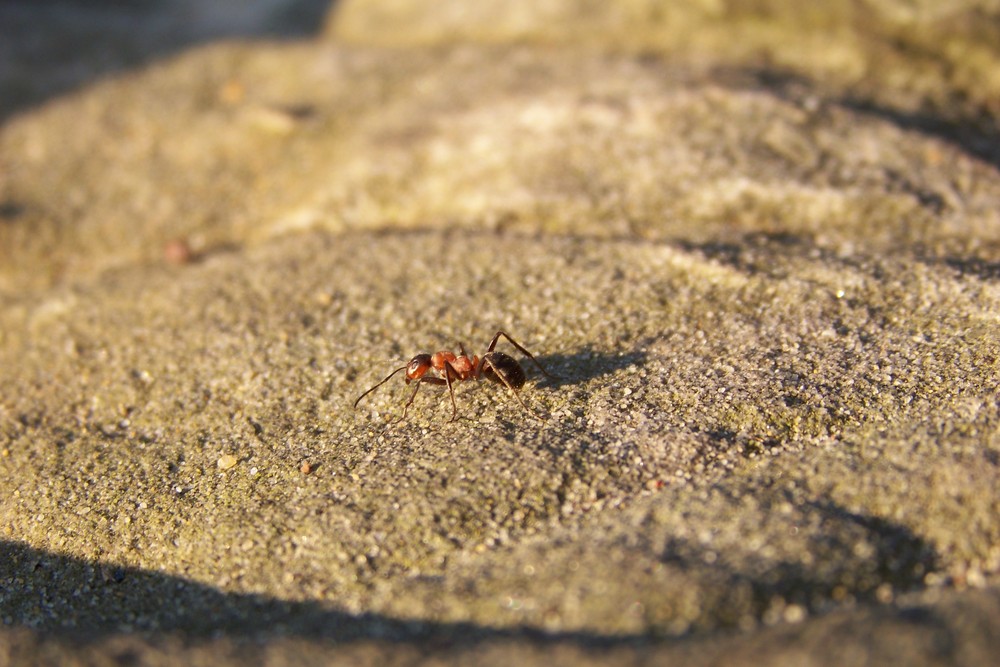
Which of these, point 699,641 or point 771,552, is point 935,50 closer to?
point 771,552

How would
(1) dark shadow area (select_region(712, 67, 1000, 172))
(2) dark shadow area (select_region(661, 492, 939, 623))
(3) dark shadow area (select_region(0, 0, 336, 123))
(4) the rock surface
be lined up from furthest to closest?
(3) dark shadow area (select_region(0, 0, 336, 123)), (1) dark shadow area (select_region(712, 67, 1000, 172)), (4) the rock surface, (2) dark shadow area (select_region(661, 492, 939, 623))

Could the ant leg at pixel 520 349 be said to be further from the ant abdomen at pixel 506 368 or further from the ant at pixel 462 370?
the ant abdomen at pixel 506 368

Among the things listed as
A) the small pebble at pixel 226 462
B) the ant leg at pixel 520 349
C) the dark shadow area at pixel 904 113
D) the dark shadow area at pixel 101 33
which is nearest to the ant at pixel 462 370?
the ant leg at pixel 520 349

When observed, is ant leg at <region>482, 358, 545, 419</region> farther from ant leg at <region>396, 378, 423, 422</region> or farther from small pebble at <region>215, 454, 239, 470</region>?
small pebble at <region>215, 454, 239, 470</region>

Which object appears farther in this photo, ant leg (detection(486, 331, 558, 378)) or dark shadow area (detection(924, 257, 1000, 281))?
dark shadow area (detection(924, 257, 1000, 281))

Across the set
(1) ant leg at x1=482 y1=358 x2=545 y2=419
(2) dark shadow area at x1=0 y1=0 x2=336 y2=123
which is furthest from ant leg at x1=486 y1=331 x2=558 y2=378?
(2) dark shadow area at x1=0 y1=0 x2=336 y2=123
